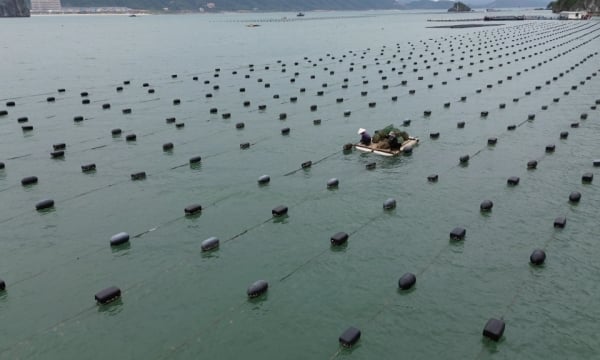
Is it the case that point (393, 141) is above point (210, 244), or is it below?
above

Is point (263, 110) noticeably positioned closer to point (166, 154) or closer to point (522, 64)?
point (166, 154)

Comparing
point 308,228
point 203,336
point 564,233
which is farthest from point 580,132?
point 203,336

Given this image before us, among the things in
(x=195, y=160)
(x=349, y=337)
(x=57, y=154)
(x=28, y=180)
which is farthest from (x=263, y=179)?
(x=57, y=154)

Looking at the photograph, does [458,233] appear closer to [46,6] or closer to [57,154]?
[57,154]

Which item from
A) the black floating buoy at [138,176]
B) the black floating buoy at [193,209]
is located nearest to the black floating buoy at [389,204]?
the black floating buoy at [193,209]

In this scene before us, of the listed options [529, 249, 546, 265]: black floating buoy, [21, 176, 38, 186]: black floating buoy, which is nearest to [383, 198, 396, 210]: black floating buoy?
[529, 249, 546, 265]: black floating buoy
